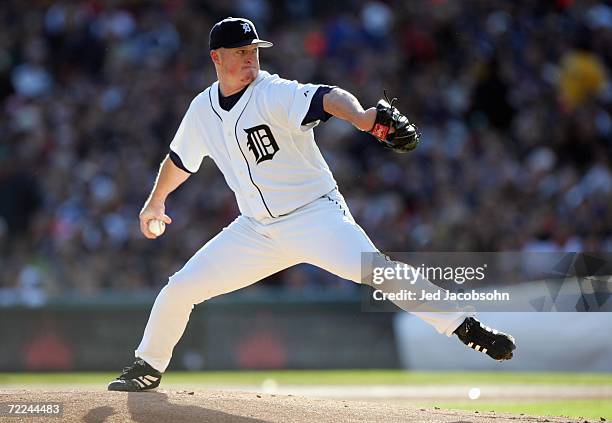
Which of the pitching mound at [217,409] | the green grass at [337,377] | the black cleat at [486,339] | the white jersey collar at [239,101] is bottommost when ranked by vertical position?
the pitching mound at [217,409]

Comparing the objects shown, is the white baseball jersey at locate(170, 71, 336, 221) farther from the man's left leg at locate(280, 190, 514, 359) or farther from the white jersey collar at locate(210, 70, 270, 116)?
the man's left leg at locate(280, 190, 514, 359)

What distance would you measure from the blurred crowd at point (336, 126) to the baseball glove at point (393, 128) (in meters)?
7.38

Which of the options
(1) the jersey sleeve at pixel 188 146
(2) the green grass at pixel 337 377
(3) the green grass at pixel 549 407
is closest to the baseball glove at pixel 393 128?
(1) the jersey sleeve at pixel 188 146

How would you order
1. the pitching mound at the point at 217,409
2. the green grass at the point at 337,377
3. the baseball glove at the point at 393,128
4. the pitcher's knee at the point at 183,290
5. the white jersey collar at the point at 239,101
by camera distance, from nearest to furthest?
the baseball glove at the point at 393,128, the pitching mound at the point at 217,409, the white jersey collar at the point at 239,101, the pitcher's knee at the point at 183,290, the green grass at the point at 337,377

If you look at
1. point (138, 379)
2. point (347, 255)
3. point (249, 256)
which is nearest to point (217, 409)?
point (138, 379)

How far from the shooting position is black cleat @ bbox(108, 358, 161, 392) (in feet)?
21.7

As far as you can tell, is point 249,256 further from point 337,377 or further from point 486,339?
point 337,377

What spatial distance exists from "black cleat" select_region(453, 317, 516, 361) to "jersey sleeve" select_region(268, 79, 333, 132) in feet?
4.59

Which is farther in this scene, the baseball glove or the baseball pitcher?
the baseball pitcher

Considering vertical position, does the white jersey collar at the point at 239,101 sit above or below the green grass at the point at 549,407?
above

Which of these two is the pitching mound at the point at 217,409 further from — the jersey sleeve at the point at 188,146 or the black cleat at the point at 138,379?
the jersey sleeve at the point at 188,146

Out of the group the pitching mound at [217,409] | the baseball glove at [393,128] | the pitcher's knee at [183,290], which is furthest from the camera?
the pitcher's knee at [183,290]

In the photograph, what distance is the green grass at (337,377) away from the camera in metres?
11.7

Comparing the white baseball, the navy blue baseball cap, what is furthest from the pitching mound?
the navy blue baseball cap
